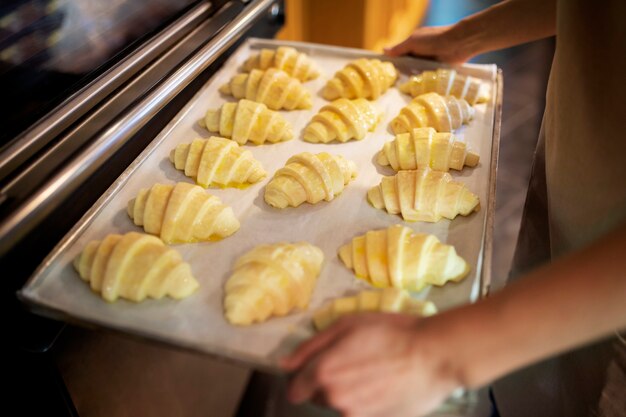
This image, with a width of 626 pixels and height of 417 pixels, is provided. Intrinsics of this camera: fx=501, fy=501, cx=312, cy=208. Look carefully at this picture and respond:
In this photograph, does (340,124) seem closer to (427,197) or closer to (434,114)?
(434,114)

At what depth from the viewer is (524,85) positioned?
381 centimetres

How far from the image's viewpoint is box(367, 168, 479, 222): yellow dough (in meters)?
1.13

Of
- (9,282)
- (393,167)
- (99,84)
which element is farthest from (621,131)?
(9,282)

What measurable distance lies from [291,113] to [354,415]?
1058 mm

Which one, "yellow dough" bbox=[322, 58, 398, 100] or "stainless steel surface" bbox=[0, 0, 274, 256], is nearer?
"stainless steel surface" bbox=[0, 0, 274, 256]

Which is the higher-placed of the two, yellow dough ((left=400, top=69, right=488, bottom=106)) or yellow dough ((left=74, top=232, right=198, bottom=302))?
yellow dough ((left=400, top=69, right=488, bottom=106))

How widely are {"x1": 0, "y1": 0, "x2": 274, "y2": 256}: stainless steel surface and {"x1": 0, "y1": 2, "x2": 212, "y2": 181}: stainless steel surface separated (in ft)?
0.24

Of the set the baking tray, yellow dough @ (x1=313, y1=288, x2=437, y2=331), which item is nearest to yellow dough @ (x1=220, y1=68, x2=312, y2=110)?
the baking tray

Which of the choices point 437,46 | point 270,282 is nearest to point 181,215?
point 270,282

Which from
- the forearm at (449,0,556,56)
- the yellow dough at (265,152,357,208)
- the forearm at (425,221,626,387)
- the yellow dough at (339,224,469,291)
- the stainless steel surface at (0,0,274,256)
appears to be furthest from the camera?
the forearm at (449,0,556,56)

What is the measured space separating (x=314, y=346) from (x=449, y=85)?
3.55 ft

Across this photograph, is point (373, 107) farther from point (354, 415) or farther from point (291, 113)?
point (354, 415)

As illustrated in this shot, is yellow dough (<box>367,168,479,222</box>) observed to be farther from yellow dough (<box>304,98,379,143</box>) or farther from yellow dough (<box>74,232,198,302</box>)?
Result: yellow dough (<box>74,232,198,302</box>)

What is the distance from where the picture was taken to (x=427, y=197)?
114 centimetres
